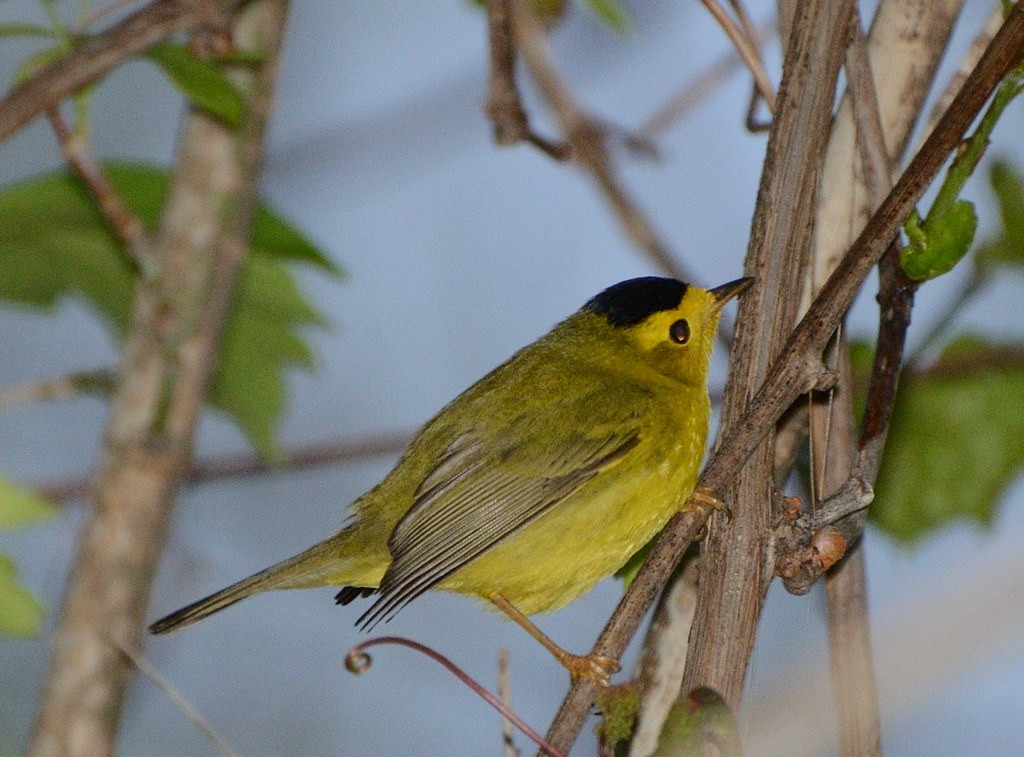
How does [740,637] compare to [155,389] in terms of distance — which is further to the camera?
[155,389]

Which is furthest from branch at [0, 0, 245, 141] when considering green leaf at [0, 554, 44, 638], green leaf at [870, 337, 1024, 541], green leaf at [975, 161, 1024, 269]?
green leaf at [870, 337, 1024, 541]

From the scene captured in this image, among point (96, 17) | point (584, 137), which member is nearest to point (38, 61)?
point (96, 17)

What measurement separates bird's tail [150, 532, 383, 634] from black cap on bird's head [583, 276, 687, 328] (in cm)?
101

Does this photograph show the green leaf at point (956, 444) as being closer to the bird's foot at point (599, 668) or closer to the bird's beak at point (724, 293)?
the bird's beak at point (724, 293)

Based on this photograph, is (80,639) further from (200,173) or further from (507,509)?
(200,173)

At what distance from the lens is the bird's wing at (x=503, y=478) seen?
118 inches

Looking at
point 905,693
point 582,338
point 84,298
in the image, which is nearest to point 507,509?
point 582,338

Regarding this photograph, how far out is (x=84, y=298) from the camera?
3.89 meters

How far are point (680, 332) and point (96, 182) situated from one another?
1585 millimetres

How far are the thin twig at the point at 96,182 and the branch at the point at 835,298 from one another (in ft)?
6.11

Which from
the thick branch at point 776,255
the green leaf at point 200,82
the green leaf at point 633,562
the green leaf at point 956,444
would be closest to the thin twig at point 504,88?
the green leaf at point 200,82

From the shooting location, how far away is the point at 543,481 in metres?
3.14

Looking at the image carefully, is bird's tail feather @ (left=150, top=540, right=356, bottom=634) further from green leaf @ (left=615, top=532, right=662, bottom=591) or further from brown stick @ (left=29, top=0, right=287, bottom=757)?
green leaf @ (left=615, top=532, right=662, bottom=591)

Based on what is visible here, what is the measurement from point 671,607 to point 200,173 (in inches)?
78.6
